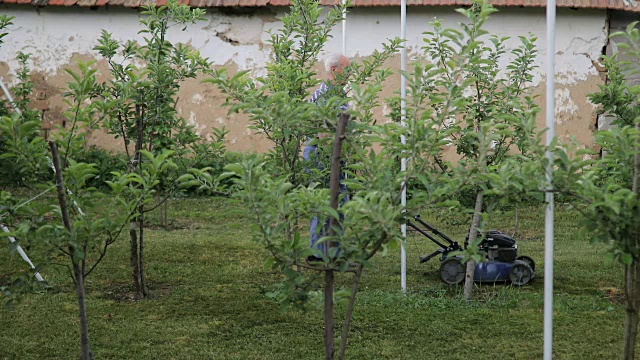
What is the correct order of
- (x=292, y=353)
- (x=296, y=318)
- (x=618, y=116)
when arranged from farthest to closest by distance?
(x=296, y=318) → (x=292, y=353) → (x=618, y=116)

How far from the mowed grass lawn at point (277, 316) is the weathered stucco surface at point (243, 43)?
159 inches

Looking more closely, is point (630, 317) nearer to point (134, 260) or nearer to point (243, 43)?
point (134, 260)

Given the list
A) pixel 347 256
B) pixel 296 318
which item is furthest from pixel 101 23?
pixel 347 256

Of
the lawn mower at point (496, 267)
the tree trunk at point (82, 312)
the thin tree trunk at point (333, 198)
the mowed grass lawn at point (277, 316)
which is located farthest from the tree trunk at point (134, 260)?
the thin tree trunk at point (333, 198)

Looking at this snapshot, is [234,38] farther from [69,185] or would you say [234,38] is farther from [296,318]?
[69,185]

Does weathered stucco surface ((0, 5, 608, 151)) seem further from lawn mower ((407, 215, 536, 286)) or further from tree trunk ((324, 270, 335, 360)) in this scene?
tree trunk ((324, 270, 335, 360))

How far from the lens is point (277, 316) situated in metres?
5.49

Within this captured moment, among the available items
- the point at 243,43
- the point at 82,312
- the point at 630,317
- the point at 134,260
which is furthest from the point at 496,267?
the point at 243,43

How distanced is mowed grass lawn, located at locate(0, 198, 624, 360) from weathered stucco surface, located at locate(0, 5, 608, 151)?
403cm

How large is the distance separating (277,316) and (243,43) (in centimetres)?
661

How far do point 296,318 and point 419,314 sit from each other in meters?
0.84

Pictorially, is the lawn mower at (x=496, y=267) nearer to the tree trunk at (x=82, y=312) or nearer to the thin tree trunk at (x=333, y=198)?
the thin tree trunk at (x=333, y=198)

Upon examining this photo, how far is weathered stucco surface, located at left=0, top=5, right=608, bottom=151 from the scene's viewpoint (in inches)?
433

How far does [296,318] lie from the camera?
545cm
